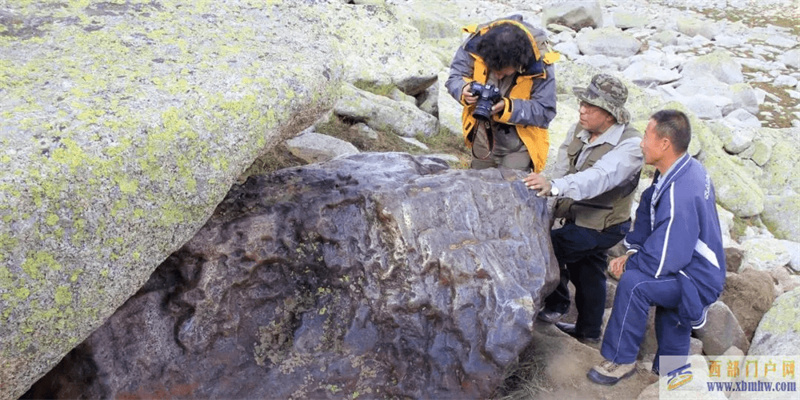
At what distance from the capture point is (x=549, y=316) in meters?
6.88

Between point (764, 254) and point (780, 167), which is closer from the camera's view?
point (764, 254)

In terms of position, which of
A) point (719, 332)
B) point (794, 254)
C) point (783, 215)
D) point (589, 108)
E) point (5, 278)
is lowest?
point (783, 215)

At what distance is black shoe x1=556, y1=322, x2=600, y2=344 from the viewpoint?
22.2ft

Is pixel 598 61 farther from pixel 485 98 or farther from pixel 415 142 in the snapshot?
pixel 485 98

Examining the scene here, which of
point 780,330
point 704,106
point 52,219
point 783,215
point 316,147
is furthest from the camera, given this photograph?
point 704,106

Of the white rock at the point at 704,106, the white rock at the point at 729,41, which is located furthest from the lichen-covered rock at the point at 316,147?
the white rock at the point at 729,41

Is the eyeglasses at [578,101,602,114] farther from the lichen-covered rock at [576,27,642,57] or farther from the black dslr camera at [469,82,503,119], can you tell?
the lichen-covered rock at [576,27,642,57]

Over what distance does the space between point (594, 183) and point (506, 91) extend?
147 centimetres

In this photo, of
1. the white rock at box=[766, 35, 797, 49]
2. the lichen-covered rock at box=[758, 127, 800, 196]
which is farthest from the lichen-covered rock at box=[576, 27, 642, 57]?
the lichen-covered rock at box=[758, 127, 800, 196]

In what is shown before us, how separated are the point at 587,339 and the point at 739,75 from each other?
19.3 meters

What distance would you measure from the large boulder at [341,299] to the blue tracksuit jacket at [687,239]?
914mm

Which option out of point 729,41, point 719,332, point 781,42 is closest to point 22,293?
point 719,332

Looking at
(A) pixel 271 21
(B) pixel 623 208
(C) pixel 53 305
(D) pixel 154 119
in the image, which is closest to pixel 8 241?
(C) pixel 53 305

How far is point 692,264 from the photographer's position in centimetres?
541
